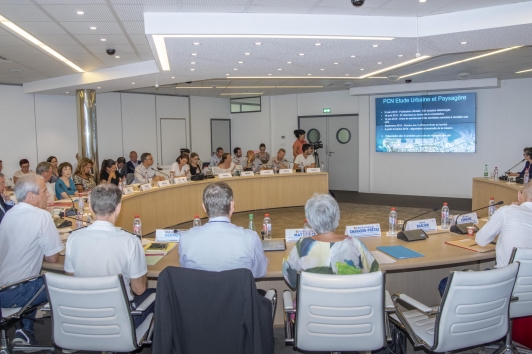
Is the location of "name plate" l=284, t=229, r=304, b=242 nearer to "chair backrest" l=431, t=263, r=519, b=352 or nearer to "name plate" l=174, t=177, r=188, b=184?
"chair backrest" l=431, t=263, r=519, b=352

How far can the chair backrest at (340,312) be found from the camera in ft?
6.72

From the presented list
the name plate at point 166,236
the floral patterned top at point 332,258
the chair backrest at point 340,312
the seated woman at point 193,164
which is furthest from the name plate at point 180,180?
the chair backrest at point 340,312

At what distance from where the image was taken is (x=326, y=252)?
2.25m

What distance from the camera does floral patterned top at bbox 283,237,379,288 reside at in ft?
7.29

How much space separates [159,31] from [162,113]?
7714 millimetres

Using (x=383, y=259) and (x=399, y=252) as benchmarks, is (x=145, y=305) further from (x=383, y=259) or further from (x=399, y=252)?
(x=399, y=252)

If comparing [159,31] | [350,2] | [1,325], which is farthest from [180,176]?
[1,325]

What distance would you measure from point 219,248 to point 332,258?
597 mm

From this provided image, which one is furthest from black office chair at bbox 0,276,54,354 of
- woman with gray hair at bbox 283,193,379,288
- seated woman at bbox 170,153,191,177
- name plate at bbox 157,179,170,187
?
seated woman at bbox 170,153,191,177

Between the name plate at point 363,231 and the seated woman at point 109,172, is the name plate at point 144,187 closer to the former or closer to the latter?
the seated woman at point 109,172

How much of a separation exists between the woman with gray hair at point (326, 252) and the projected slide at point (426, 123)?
8.53 meters

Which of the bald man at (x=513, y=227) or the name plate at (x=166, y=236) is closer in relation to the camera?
the bald man at (x=513, y=227)

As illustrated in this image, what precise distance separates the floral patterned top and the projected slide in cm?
858

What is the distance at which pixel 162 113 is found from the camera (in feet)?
39.0
